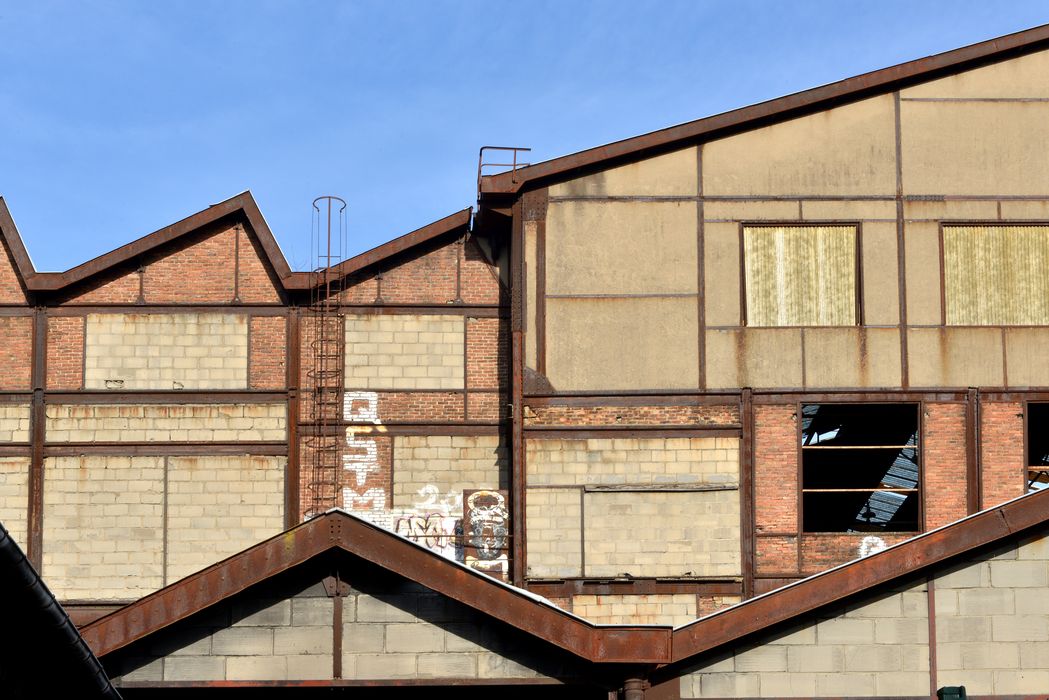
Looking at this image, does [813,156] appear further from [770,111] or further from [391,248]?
[391,248]

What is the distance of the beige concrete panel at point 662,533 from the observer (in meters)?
25.9

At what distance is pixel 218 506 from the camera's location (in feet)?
90.7

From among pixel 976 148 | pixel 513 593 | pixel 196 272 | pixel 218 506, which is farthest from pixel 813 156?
pixel 513 593

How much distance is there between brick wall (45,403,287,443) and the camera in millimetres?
27828

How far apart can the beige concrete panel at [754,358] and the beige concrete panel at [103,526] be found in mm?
11172

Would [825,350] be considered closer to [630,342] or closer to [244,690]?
[630,342]

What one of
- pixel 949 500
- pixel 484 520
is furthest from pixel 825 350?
pixel 484 520

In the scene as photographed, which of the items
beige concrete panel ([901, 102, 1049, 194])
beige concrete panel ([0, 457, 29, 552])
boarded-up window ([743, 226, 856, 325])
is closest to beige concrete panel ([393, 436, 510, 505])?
boarded-up window ([743, 226, 856, 325])

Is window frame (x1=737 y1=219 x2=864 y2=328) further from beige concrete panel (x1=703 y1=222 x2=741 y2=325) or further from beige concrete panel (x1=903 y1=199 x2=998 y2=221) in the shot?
beige concrete panel (x1=903 y1=199 x2=998 y2=221)

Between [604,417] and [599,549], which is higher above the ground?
[604,417]

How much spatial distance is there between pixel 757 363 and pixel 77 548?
1381cm

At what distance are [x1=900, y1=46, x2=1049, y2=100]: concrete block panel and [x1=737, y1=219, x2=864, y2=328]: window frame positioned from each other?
9.35 ft

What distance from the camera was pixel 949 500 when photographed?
2625 cm

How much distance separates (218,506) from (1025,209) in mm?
16856
